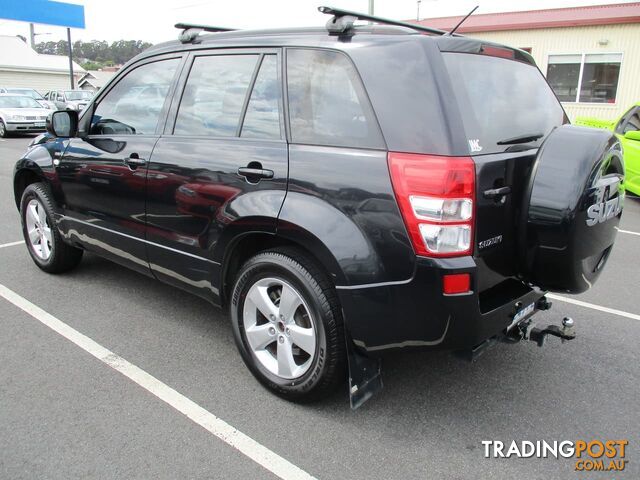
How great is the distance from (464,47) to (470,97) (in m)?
0.28

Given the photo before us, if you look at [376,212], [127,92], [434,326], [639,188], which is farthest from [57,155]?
[639,188]

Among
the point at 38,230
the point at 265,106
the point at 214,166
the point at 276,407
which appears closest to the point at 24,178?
the point at 38,230

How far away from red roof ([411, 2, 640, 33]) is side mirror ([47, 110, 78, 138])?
17.0 m

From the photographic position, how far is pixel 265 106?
288 centimetres

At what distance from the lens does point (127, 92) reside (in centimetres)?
379

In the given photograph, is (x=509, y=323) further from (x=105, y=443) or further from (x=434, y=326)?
(x=105, y=443)

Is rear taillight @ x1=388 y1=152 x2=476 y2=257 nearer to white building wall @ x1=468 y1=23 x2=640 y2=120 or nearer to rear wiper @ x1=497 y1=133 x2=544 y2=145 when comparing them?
rear wiper @ x1=497 y1=133 x2=544 y2=145

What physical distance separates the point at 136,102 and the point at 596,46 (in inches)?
675

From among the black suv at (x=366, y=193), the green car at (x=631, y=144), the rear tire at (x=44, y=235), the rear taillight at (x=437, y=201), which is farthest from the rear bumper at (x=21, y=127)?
the rear taillight at (x=437, y=201)

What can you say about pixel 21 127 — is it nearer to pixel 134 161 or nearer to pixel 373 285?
pixel 134 161

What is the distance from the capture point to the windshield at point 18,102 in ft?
65.5

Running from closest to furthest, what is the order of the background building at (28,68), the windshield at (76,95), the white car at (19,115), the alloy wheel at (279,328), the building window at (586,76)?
the alloy wheel at (279,328), the building window at (586,76), the white car at (19,115), the windshield at (76,95), the background building at (28,68)

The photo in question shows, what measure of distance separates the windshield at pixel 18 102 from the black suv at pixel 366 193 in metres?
20.0

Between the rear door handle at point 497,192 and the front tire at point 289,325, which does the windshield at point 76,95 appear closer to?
the front tire at point 289,325
